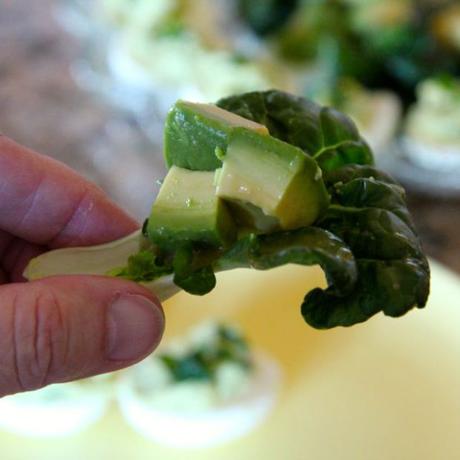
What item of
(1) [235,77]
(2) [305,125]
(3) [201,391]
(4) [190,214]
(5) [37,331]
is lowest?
(3) [201,391]

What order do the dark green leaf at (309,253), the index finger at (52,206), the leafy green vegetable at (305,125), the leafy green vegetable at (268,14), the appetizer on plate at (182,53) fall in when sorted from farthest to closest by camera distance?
the leafy green vegetable at (268,14)
the appetizer on plate at (182,53)
the index finger at (52,206)
the leafy green vegetable at (305,125)
the dark green leaf at (309,253)

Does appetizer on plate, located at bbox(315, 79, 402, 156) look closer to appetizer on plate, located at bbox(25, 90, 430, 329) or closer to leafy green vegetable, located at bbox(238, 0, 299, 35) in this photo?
leafy green vegetable, located at bbox(238, 0, 299, 35)

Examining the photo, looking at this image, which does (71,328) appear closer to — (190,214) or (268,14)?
(190,214)

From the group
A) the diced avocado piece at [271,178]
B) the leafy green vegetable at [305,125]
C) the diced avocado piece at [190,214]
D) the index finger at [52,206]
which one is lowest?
the index finger at [52,206]

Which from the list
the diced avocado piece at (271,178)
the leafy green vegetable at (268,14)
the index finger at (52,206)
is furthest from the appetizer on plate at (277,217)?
the leafy green vegetable at (268,14)

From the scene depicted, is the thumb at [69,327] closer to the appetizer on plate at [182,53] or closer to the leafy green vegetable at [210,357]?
the leafy green vegetable at [210,357]

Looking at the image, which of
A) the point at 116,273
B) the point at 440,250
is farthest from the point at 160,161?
the point at 116,273

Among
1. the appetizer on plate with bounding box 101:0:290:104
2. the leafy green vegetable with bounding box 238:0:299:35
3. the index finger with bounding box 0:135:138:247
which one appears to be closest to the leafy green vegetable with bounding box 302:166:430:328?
the index finger with bounding box 0:135:138:247

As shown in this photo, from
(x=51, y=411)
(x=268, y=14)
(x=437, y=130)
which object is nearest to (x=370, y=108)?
(x=437, y=130)
